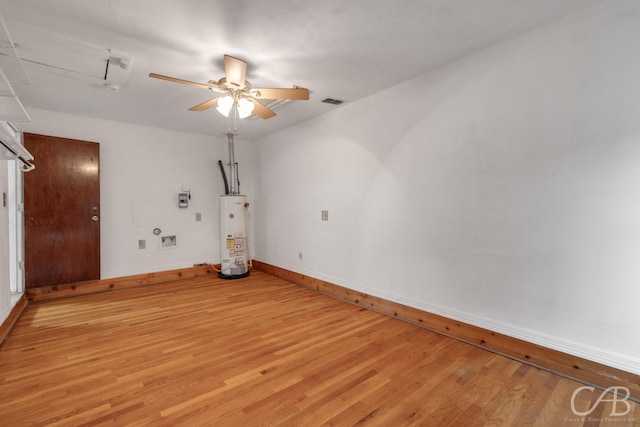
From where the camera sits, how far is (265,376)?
217 cm

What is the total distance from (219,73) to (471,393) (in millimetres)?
3552

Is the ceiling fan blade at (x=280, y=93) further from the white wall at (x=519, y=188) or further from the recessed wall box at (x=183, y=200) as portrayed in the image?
the recessed wall box at (x=183, y=200)

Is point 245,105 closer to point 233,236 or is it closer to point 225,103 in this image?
point 225,103

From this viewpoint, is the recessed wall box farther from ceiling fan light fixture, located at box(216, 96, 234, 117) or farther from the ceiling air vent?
the ceiling air vent

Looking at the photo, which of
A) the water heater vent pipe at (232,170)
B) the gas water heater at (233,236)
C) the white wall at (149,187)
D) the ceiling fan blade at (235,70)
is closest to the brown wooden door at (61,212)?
the white wall at (149,187)

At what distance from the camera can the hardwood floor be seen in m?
1.77

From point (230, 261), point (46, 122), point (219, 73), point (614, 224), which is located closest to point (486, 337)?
point (614, 224)

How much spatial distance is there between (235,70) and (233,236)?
3.45 meters

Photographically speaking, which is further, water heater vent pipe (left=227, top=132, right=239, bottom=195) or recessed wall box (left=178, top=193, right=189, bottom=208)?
water heater vent pipe (left=227, top=132, right=239, bottom=195)

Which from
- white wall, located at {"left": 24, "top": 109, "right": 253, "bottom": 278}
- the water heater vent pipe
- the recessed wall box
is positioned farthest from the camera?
the water heater vent pipe

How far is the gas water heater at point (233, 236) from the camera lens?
525cm

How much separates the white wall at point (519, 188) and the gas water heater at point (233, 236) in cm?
236

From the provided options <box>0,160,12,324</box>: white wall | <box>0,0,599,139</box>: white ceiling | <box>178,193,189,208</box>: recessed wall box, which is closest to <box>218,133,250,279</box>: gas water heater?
<box>178,193,189,208</box>: recessed wall box

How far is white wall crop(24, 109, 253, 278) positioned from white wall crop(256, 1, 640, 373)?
3.08 m
